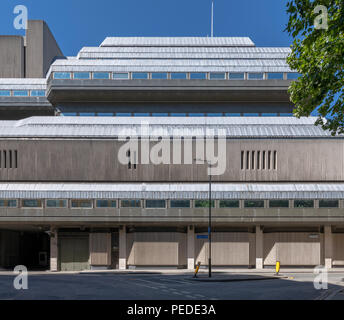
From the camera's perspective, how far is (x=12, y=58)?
62531mm

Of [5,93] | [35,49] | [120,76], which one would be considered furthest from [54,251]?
[35,49]

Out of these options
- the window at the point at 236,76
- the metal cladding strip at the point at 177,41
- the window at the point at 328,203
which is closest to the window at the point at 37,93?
the metal cladding strip at the point at 177,41

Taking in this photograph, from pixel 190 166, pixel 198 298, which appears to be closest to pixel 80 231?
pixel 190 166

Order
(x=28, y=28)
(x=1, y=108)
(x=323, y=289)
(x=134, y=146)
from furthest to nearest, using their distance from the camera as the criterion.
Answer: (x=28, y=28)
(x=1, y=108)
(x=134, y=146)
(x=323, y=289)

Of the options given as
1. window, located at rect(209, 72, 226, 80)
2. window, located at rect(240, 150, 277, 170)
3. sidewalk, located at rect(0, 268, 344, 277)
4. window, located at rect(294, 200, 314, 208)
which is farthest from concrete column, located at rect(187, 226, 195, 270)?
window, located at rect(209, 72, 226, 80)

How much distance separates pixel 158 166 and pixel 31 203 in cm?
1252

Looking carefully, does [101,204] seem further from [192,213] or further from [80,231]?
[192,213]

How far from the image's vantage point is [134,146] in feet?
134

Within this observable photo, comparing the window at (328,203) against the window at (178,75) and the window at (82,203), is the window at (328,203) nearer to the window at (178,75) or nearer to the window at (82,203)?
the window at (178,75)

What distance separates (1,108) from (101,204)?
26629 mm

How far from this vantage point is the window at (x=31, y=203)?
38.6 m

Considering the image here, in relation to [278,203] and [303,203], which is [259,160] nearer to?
[278,203]

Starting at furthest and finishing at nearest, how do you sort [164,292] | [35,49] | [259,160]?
[35,49] → [259,160] → [164,292]

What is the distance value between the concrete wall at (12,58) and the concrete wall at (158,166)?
1017 inches
